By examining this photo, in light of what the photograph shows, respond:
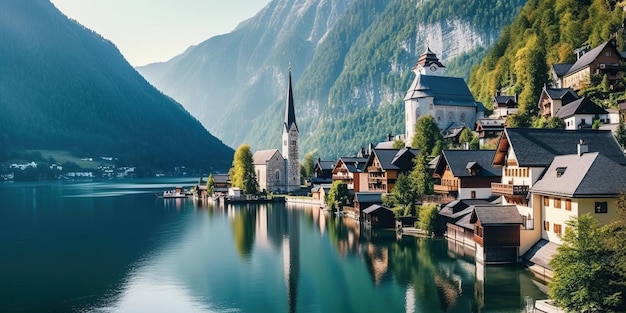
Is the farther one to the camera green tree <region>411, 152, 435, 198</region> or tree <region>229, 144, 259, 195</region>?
tree <region>229, 144, 259, 195</region>

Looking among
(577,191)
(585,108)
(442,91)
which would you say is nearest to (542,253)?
(577,191)

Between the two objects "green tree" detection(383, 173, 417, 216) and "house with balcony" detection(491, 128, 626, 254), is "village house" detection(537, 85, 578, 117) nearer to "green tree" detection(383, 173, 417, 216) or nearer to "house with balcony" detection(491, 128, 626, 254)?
"green tree" detection(383, 173, 417, 216)

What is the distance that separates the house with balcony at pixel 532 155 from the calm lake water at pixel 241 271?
4.63 meters

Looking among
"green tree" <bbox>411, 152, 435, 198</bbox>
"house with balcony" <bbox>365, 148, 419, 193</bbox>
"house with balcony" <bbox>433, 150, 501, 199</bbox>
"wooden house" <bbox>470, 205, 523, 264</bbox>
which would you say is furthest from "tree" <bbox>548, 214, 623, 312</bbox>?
"house with balcony" <bbox>365, 148, 419, 193</bbox>

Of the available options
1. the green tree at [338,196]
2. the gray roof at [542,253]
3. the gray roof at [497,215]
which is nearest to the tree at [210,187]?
the green tree at [338,196]

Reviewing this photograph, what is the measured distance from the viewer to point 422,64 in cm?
13925

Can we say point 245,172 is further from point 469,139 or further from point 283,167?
point 469,139

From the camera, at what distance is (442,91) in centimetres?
11556

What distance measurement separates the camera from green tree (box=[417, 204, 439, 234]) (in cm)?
5762

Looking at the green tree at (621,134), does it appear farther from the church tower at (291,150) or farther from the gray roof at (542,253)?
the church tower at (291,150)

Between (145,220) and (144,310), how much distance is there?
49475mm

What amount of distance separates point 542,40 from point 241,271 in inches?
3441

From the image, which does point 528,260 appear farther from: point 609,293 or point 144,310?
point 144,310

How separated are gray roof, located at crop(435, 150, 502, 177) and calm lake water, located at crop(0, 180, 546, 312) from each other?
9018 millimetres
